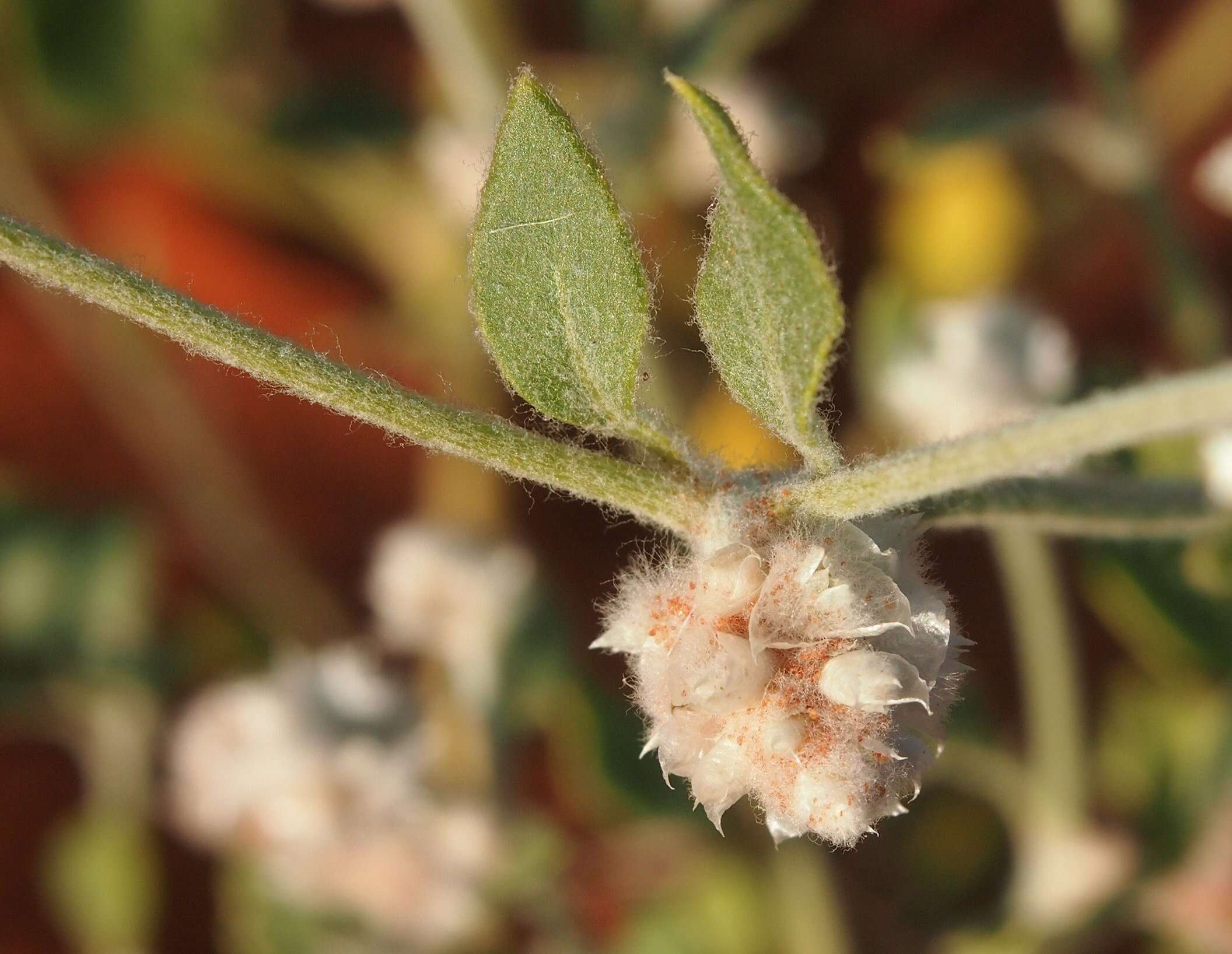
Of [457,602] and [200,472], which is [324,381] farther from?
[200,472]

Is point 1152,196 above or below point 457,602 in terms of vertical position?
above

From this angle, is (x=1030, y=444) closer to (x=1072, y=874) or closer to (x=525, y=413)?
(x=525, y=413)

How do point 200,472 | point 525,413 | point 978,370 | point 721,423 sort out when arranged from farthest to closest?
point 200,472, point 721,423, point 978,370, point 525,413

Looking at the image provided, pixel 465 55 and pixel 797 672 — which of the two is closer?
pixel 797 672

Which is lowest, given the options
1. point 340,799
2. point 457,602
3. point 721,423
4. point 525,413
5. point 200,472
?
point 340,799

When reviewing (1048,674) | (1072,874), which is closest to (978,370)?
(1048,674)

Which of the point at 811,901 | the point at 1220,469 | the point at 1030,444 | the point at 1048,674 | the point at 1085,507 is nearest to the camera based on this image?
the point at 1030,444

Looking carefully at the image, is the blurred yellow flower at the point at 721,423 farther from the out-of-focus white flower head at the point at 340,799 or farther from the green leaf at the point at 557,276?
the green leaf at the point at 557,276

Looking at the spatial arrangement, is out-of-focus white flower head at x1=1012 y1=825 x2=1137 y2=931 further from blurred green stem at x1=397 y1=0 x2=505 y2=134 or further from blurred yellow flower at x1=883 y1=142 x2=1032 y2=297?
blurred green stem at x1=397 y1=0 x2=505 y2=134
